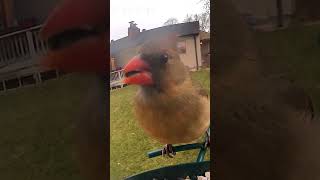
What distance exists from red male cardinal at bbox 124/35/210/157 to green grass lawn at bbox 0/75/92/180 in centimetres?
23

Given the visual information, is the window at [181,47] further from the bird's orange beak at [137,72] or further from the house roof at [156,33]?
the bird's orange beak at [137,72]

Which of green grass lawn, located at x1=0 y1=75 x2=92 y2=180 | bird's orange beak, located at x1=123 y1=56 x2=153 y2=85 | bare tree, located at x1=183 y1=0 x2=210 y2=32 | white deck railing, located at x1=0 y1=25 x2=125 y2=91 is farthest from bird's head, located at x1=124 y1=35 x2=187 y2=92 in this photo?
white deck railing, located at x1=0 y1=25 x2=125 y2=91

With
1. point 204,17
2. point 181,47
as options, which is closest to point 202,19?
point 204,17

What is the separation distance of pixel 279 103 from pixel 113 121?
0.56 metres

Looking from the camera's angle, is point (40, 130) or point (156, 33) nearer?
point (40, 130)

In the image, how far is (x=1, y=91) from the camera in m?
1.29

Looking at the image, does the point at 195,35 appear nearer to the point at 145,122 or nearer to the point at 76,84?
the point at 145,122

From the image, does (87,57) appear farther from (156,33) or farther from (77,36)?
(156,33)

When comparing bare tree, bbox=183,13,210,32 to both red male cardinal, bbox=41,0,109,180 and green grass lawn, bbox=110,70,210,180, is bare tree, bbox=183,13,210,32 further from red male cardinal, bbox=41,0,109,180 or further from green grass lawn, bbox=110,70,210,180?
red male cardinal, bbox=41,0,109,180

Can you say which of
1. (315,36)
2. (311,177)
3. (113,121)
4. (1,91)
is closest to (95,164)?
(113,121)

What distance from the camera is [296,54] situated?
1495mm

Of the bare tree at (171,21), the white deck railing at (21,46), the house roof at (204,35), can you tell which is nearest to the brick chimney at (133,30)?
the bare tree at (171,21)

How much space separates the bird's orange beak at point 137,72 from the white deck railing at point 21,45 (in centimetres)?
32

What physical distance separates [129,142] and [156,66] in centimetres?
29
